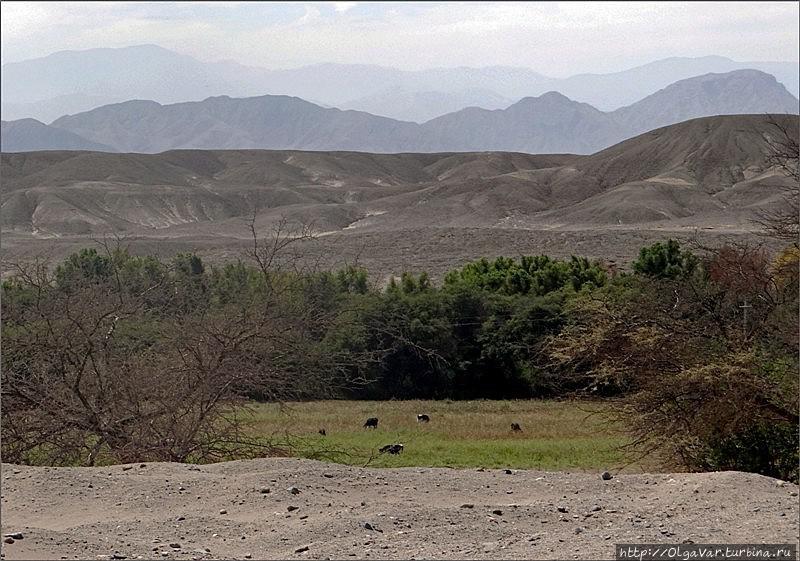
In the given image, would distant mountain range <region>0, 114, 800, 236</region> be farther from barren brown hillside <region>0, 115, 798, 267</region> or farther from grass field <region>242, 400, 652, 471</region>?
grass field <region>242, 400, 652, 471</region>

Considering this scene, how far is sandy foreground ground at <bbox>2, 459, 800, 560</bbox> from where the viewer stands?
690cm

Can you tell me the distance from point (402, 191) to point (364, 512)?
107493 mm

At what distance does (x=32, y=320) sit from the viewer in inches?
587

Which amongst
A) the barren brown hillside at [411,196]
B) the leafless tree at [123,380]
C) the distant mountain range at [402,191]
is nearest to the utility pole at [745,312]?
the leafless tree at [123,380]

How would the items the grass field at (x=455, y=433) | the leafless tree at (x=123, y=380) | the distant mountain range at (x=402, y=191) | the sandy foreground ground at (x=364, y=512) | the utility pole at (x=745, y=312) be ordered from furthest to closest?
the distant mountain range at (x=402, y=191) < the grass field at (x=455, y=433) < the utility pole at (x=745, y=312) < the leafless tree at (x=123, y=380) < the sandy foreground ground at (x=364, y=512)

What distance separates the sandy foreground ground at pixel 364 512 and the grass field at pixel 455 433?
13.4 feet

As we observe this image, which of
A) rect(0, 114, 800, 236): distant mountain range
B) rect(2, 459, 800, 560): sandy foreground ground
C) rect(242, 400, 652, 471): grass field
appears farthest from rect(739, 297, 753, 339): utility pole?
rect(0, 114, 800, 236): distant mountain range

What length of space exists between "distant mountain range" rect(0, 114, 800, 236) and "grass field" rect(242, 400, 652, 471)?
53155mm

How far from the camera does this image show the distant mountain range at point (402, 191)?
90438 mm

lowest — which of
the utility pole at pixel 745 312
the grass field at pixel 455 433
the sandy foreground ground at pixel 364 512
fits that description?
the grass field at pixel 455 433

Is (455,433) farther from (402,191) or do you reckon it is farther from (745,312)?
(402,191)

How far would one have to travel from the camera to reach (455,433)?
20500mm

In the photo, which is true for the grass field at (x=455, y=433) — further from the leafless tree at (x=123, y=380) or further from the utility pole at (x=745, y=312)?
the utility pole at (x=745, y=312)

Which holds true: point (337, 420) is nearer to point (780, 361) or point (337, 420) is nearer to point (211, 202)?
point (780, 361)
